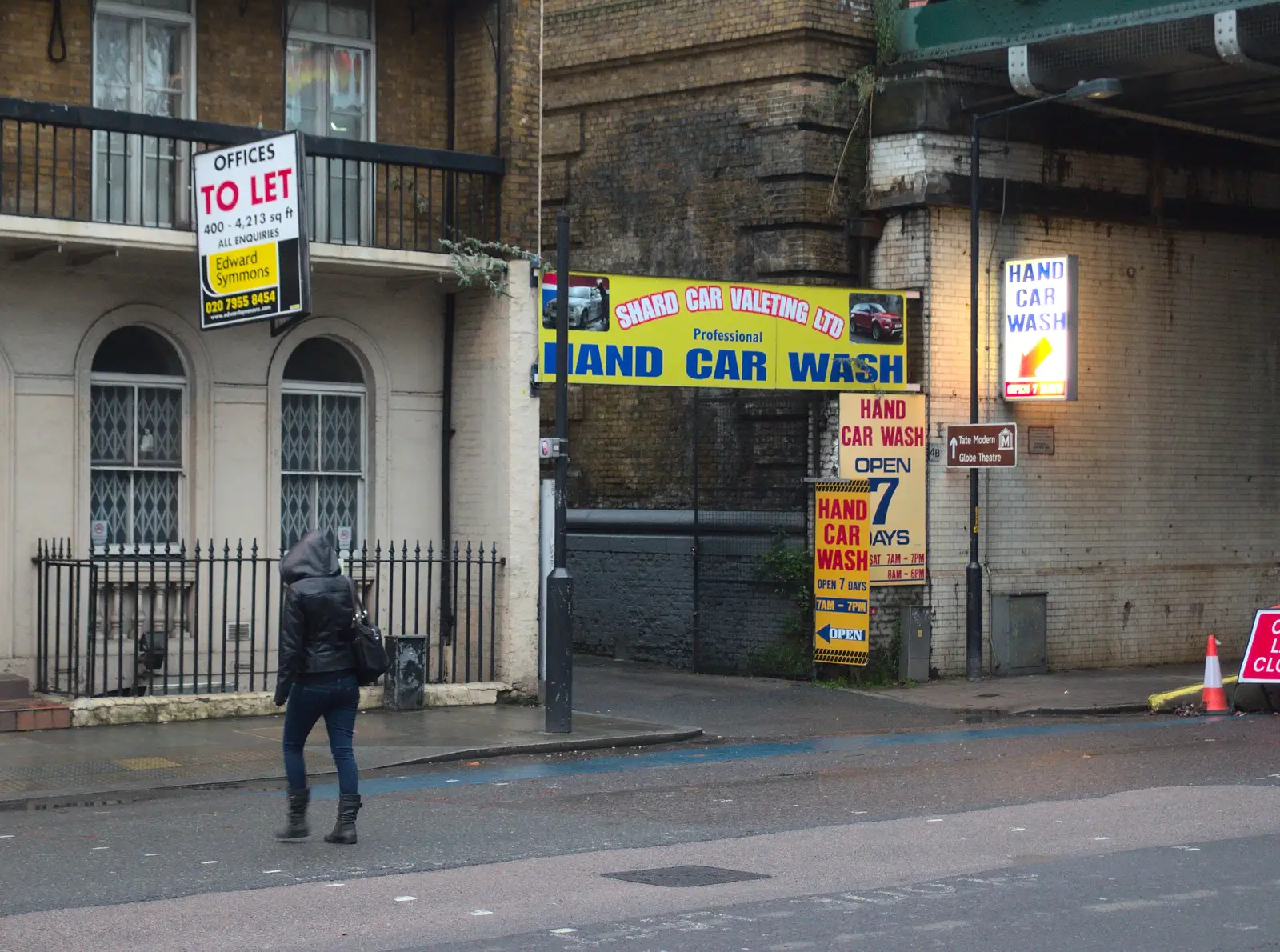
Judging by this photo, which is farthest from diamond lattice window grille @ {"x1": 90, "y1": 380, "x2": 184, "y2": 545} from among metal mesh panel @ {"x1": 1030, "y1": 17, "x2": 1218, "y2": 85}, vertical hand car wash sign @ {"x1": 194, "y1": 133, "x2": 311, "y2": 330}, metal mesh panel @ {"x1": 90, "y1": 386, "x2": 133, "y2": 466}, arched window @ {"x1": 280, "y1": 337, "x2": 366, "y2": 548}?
metal mesh panel @ {"x1": 1030, "y1": 17, "x2": 1218, "y2": 85}

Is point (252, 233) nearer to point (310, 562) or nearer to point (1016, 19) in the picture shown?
point (310, 562)

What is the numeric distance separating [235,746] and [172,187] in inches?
208

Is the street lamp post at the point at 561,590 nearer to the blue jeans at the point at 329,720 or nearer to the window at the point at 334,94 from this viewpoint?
the window at the point at 334,94

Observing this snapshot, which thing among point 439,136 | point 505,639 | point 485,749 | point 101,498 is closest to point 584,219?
point 439,136

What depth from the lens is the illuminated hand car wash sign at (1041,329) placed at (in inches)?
806

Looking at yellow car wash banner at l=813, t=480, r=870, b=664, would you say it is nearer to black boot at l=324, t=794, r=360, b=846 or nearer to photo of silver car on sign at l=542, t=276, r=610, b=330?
photo of silver car on sign at l=542, t=276, r=610, b=330

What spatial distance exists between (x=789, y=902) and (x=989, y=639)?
12908mm

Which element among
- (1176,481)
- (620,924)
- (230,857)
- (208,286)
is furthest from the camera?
(1176,481)

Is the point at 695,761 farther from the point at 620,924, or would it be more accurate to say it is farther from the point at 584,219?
the point at 584,219

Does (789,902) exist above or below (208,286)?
below

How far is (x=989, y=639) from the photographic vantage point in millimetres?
20984

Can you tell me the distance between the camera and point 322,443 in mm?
17688

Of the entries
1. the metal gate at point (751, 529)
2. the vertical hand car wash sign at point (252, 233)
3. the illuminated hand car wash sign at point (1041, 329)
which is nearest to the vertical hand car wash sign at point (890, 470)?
the metal gate at point (751, 529)

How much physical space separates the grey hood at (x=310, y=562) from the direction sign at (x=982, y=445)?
10.5 metres
